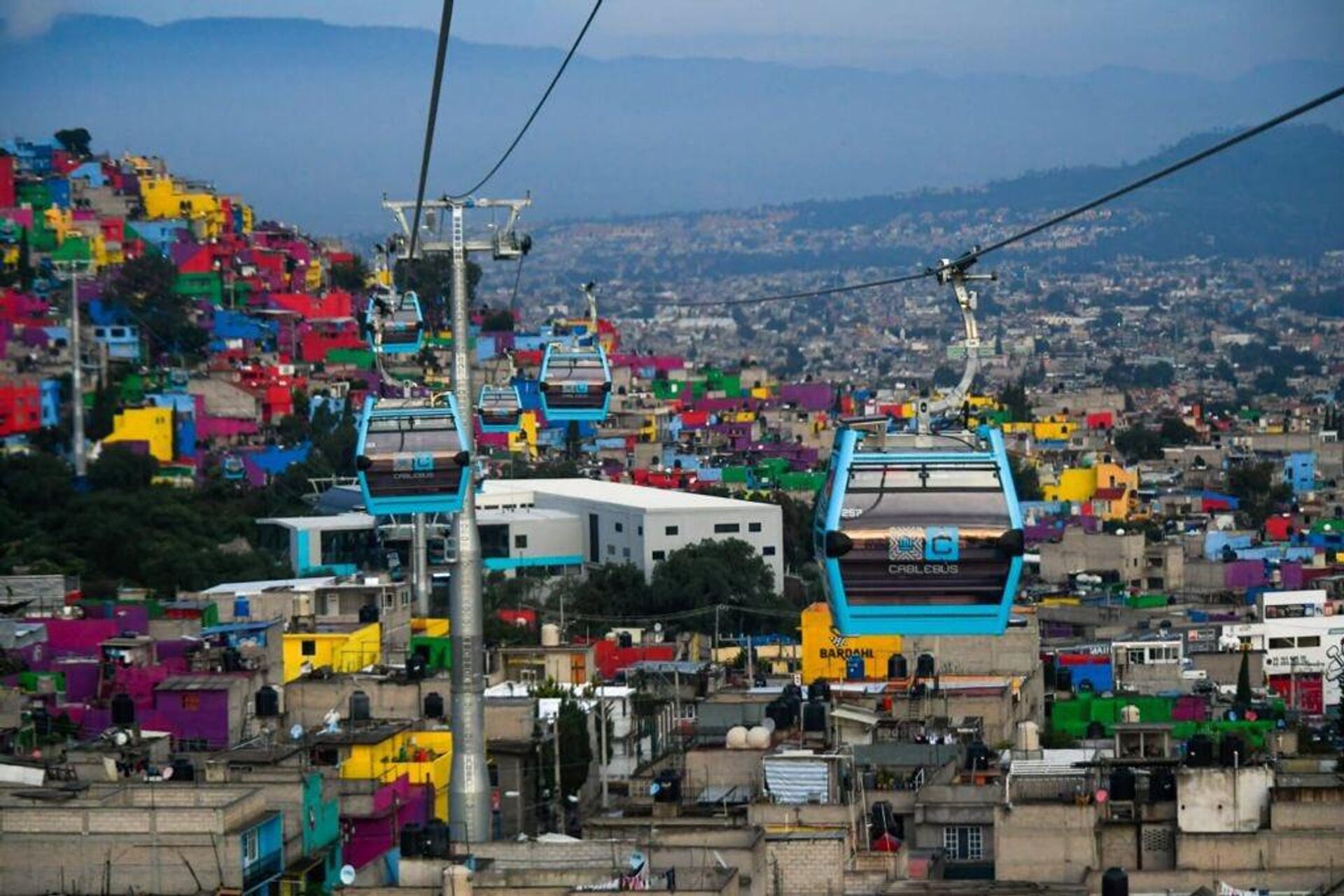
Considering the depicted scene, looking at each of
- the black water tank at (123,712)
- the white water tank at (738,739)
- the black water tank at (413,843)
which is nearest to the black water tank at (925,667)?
the black water tank at (123,712)

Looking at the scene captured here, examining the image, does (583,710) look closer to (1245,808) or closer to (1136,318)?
(1245,808)

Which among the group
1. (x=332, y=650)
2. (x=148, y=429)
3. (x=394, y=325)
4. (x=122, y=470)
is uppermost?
(x=394, y=325)

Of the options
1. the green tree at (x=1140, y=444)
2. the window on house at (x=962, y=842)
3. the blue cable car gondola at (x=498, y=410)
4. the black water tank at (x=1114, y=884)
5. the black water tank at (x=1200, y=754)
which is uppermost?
the blue cable car gondola at (x=498, y=410)

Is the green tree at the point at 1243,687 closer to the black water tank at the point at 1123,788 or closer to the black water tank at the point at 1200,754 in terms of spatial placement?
the black water tank at the point at 1200,754

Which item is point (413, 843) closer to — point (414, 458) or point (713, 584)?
point (414, 458)

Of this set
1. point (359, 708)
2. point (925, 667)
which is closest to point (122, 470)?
point (925, 667)

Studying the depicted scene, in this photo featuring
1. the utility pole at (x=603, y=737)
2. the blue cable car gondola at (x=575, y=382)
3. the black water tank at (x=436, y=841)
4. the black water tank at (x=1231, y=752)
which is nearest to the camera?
the black water tank at (x=436, y=841)

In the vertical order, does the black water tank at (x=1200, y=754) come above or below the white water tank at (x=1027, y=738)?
above
